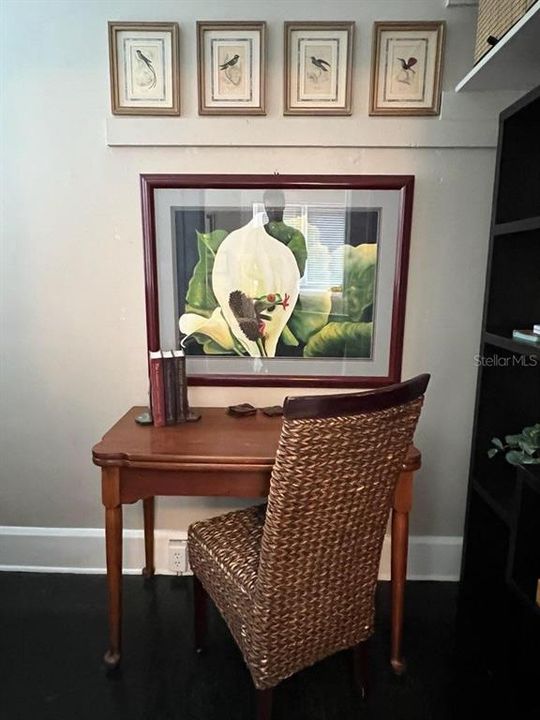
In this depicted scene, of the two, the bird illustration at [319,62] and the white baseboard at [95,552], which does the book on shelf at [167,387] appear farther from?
the bird illustration at [319,62]

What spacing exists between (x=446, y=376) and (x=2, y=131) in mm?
1962

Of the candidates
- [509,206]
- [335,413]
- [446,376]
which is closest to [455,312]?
[446,376]

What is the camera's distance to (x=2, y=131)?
1770 mm

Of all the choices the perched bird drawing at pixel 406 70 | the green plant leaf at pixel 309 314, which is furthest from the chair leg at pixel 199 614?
the perched bird drawing at pixel 406 70

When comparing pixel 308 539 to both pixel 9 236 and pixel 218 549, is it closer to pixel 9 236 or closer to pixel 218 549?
pixel 218 549

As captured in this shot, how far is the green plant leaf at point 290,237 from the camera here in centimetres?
180

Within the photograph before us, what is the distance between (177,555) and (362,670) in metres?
0.88

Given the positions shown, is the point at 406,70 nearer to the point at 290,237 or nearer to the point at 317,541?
the point at 290,237

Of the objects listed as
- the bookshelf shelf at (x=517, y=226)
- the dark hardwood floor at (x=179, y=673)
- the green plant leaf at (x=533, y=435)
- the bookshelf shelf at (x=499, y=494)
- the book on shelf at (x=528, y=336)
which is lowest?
the dark hardwood floor at (x=179, y=673)

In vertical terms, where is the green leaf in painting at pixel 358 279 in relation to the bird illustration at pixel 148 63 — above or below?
below

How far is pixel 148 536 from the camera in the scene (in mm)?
1963

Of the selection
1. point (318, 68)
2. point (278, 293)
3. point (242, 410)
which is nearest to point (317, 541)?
point (242, 410)

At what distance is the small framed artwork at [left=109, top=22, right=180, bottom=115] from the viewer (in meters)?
1.68

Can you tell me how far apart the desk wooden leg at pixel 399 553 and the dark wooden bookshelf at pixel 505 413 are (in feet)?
0.91
